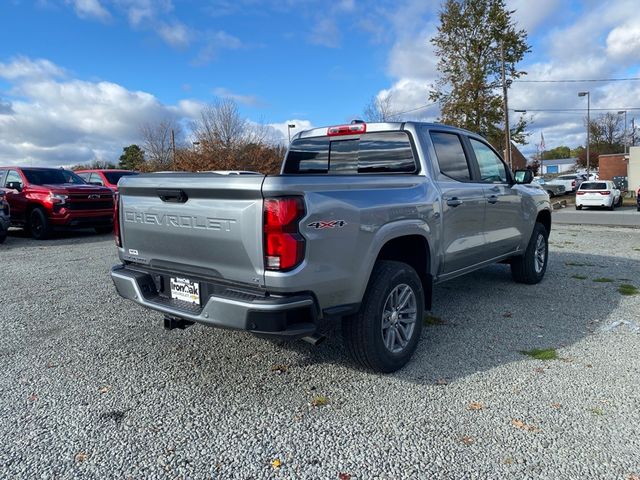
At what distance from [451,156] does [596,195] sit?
24.2 metres

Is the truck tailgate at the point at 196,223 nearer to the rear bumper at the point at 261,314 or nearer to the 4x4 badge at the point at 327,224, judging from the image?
the rear bumper at the point at 261,314

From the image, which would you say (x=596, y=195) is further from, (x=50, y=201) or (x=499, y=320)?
(x=50, y=201)

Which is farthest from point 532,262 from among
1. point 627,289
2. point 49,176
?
point 49,176

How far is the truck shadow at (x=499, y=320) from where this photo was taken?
3.81m

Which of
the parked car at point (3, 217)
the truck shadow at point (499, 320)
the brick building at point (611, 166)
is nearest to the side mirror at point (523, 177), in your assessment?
the truck shadow at point (499, 320)

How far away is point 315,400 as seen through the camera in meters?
3.16

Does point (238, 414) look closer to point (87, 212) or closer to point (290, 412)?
point (290, 412)

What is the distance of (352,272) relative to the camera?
10.2 feet

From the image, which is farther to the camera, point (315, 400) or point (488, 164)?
point (488, 164)

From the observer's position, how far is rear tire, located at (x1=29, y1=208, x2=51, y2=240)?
11.4 meters

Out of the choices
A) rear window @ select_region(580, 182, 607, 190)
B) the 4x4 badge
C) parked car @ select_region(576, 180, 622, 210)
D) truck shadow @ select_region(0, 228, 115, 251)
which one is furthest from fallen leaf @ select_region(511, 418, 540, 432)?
rear window @ select_region(580, 182, 607, 190)

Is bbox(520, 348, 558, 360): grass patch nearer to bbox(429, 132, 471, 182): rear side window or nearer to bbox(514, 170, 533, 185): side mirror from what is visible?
bbox(429, 132, 471, 182): rear side window

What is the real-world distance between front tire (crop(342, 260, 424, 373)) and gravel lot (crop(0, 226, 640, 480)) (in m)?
0.17

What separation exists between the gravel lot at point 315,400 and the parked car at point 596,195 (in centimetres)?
2265
